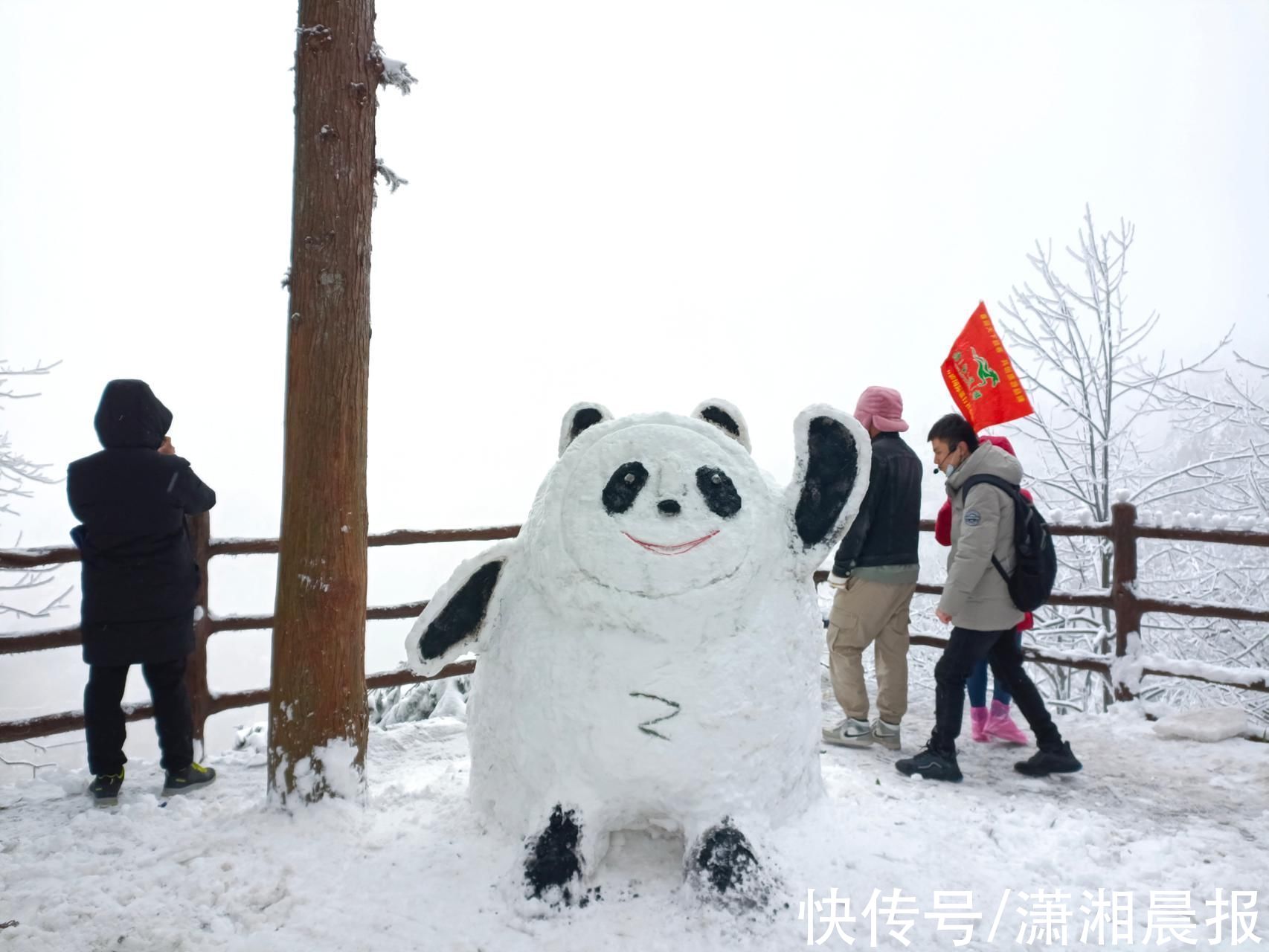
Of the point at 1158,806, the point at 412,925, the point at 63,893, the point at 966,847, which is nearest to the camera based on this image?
the point at 412,925

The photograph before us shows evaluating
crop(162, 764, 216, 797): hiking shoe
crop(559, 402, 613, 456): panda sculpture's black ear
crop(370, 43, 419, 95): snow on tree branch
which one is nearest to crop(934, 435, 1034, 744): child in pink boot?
crop(559, 402, 613, 456): panda sculpture's black ear

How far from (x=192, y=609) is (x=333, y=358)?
4.41ft

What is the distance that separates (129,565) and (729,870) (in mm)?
2648

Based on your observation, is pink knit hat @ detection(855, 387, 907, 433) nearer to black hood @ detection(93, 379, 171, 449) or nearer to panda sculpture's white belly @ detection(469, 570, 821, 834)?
panda sculpture's white belly @ detection(469, 570, 821, 834)

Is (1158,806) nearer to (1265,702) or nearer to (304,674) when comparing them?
(304,674)

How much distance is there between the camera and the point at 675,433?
2.73 metres

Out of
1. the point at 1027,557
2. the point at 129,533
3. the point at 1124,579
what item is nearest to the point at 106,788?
the point at 129,533

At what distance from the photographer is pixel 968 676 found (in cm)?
387

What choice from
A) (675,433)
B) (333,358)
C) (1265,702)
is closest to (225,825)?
(333,358)

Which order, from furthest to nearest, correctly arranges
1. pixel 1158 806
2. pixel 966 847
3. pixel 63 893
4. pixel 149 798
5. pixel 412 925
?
pixel 1158 806, pixel 149 798, pixel 966 847, pixel 63 893, pixel 412 925

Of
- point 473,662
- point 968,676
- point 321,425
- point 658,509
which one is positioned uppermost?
point 321,425

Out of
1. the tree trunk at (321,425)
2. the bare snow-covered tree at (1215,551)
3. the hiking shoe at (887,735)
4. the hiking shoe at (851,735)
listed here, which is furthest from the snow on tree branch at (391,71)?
the bare snow-covered tree at (1215,551)

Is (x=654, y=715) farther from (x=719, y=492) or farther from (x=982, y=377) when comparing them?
(x=982, y=377)

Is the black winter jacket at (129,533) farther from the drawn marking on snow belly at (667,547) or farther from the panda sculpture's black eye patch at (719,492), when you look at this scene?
the panda sculpture's black eye patch at (719,492)
